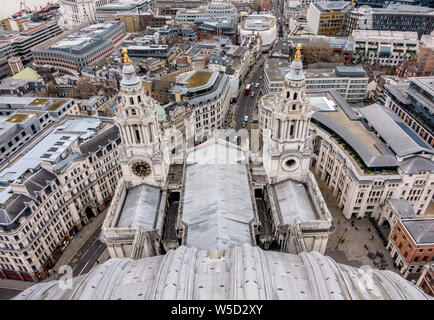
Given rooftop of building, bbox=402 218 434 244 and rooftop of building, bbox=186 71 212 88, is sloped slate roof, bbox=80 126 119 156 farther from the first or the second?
rooftop of building, bbox=402 218 434 244

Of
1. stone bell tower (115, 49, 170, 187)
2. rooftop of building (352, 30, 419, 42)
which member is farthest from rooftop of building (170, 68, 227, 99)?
rooftop of building (352, 30, 419, 42)

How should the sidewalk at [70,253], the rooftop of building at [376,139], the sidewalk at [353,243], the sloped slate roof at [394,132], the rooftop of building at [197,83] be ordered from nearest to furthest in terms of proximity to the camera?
the sidewalk at [70,253] < the sidewalk at [353,243] < the rooftop of building at [376,139] < the sloped slate roof at [394,132] < the rooftop of building at [197,83]

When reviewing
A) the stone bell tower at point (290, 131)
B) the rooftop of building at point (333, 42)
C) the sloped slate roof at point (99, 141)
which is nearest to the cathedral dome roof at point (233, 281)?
the stone bell tower at point (290, 131)

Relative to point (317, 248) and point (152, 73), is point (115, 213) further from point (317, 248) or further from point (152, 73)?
point (152, 73)

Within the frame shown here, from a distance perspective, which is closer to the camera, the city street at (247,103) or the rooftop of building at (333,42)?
the city street at (247,103)

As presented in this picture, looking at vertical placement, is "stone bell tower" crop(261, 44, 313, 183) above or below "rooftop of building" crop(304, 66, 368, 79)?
above

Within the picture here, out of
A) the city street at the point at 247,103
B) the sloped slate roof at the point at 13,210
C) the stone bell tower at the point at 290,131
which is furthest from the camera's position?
the city street at the point at 247,103

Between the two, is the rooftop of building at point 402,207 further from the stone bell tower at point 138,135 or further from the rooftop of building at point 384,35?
the rooftop of building at point 384,35
